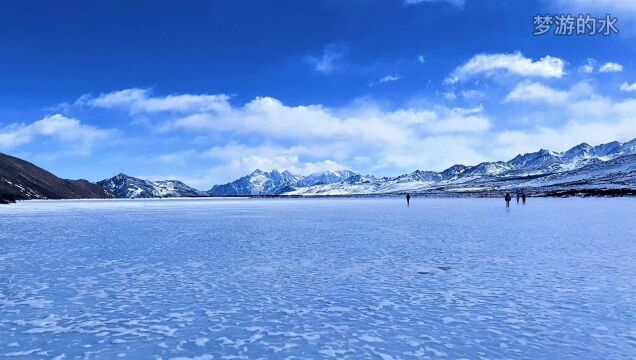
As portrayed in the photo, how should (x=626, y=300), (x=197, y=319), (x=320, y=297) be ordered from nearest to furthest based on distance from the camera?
(x=197, y=319)
(x=626, y=300)
(x=320, y=297)

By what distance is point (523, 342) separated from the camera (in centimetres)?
867

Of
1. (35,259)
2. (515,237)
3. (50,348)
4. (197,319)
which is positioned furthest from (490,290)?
(35,259)

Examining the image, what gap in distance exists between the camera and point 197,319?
10328mm

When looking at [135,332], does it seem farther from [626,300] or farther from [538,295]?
[626,300]

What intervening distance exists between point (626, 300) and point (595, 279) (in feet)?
8.60

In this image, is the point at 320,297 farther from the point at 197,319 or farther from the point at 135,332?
the point at 135,332

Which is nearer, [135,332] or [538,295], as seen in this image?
[135,332]

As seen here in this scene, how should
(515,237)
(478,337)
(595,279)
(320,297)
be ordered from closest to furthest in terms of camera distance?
(478,337), (320,297), (595,279), (515,237)

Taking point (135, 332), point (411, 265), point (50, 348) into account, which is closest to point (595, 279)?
point (411, 265)

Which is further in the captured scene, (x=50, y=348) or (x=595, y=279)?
(x=595, y=279)

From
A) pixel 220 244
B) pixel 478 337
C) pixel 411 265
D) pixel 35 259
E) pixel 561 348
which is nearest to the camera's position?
pixel 561 348

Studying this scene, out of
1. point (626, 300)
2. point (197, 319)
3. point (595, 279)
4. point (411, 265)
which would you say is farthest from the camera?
point (411, 265)

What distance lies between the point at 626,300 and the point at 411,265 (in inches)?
270

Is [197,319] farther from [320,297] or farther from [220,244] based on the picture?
[220,244]
